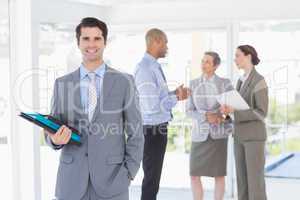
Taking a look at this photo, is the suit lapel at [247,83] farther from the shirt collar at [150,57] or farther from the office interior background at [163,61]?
the office interior background at [163,61]

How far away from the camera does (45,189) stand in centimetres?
546

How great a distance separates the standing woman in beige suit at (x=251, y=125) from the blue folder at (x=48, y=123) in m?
2.18

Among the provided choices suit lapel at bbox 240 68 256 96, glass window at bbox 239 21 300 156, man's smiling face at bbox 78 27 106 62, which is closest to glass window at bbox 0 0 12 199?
man's smiling face at bbox 78 27 106 62

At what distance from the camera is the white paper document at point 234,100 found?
14.5 ft

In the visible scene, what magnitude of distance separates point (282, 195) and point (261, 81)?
180 centimetres

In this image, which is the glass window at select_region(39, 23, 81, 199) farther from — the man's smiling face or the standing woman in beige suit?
the man's smiling face

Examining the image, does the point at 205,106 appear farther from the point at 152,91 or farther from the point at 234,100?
the point at 152,91

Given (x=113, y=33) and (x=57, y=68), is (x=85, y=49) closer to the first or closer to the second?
(x=57, y=68)

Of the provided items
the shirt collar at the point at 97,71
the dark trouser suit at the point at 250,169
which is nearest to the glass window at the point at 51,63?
the dark trouser suit at the point at 250,169

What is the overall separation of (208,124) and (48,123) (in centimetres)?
237

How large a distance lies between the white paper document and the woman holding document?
220 millimetres

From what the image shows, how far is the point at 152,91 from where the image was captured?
173 inches

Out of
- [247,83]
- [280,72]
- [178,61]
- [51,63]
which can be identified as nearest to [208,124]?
[247,83]

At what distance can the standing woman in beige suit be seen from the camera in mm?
4469
